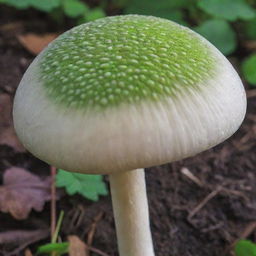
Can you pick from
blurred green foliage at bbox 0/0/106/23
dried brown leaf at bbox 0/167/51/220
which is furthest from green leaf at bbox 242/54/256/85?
dried brown leaf at bbox 0/167/51/220

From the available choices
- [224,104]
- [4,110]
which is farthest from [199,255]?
[4,110]

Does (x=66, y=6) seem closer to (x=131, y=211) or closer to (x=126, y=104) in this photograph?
(x=131, y=211)

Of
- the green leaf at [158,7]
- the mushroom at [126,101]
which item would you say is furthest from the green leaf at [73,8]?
the mushroom at [126,101]

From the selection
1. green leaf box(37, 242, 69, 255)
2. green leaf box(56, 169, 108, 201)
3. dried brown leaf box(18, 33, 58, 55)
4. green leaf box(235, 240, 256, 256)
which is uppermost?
dried brown leaf box(18, 33, 58, 55)

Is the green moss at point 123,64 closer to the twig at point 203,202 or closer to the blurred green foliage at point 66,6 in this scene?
the twig at point 203,202

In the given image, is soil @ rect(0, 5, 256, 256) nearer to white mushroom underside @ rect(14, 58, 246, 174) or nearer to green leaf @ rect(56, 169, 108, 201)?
green leaf @ rect(56, 169, 108, 201)

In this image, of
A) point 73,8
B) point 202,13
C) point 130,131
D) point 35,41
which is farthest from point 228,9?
point 130,131
